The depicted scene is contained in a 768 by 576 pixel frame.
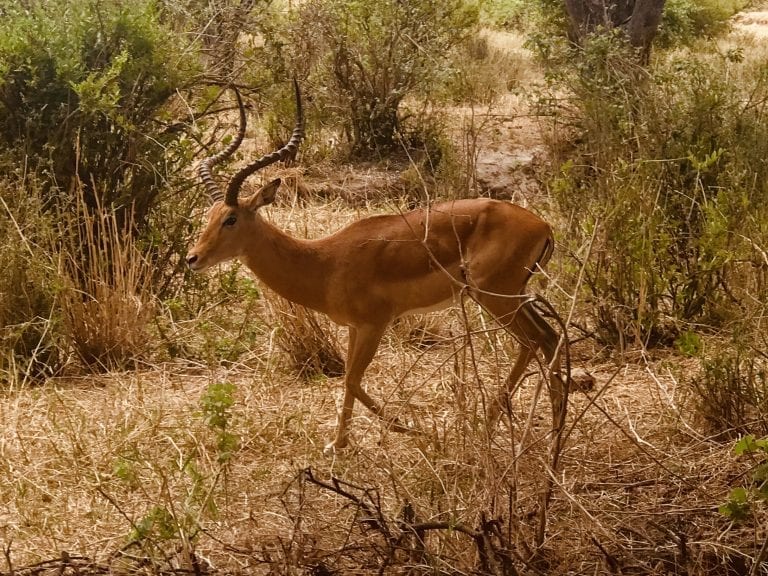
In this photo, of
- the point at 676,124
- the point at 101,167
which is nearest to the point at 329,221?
the point at 101,167

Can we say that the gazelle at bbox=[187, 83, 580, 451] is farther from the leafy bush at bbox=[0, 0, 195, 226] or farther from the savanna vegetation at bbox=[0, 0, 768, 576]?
the leafy bush at bbox=[0, 0, 195, 226]

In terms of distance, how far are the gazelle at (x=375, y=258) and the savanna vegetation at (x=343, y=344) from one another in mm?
205

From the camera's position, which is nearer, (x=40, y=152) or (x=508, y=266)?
(x=508, y=266)

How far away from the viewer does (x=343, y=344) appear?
612 cm

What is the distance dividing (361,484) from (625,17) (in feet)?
25.2

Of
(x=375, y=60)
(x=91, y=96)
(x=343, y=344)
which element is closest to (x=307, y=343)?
(x=343, y=344)

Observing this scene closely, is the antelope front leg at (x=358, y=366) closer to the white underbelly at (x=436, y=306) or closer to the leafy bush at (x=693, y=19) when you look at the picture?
the white underbelly at (x=436, y=306)

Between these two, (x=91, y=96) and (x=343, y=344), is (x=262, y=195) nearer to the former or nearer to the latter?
(x=343, y=344)

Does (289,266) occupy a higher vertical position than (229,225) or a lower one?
lower

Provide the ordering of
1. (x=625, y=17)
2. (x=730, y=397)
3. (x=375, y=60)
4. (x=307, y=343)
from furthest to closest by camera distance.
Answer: (x=625, y=17), (x=375, y=60), (x=307, y=343), (x=730, y=397)

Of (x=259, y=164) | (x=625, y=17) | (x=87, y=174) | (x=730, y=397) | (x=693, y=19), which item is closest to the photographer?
(x=730, y=397)

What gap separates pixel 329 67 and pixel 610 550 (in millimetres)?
6929

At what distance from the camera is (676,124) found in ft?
22.0

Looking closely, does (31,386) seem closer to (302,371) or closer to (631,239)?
(302,371)
